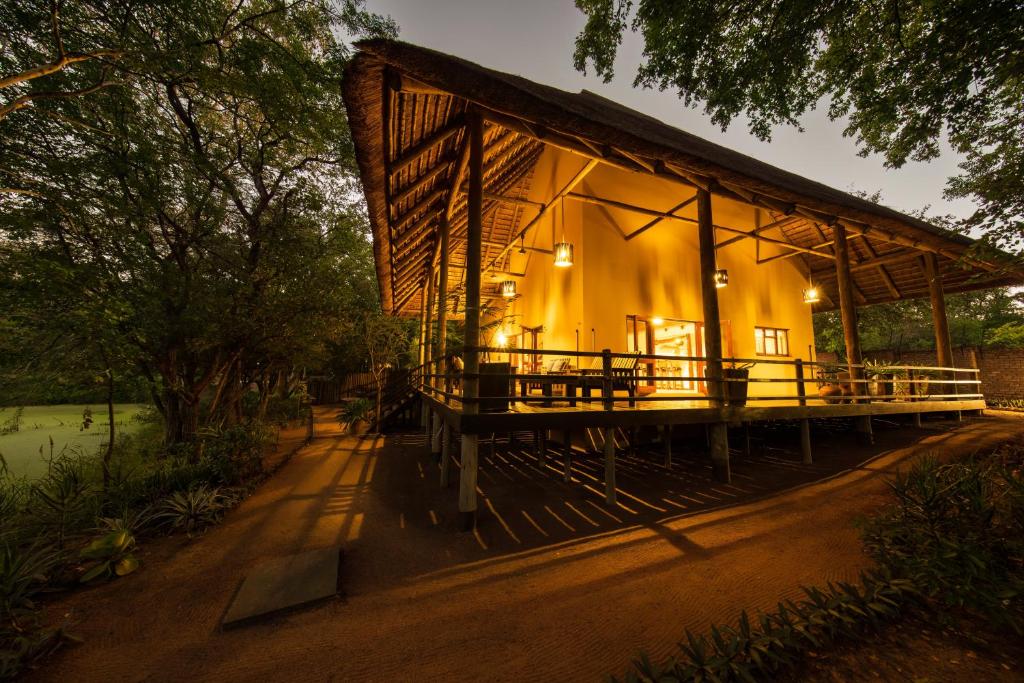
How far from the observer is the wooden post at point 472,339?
4043 millimetres

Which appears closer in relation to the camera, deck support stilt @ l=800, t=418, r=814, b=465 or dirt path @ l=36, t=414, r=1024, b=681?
dirt path @ l=36, t=414, r=1024, b=681

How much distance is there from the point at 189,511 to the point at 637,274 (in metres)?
9.17

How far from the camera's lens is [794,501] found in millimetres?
4703

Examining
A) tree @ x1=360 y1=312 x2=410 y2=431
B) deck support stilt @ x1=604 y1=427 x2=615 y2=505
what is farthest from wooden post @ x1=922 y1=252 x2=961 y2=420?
tree @ x1=360 y1=312 x2=410 y2=431

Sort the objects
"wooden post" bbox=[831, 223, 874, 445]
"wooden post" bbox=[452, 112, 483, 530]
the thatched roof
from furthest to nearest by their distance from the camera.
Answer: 1. "wooden post" bbox=[831, 223, 874, 445]
2. "wooden post" bbox=[452, 112, 483, 530]
3. the thatched roof

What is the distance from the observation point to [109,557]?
10.9 ft

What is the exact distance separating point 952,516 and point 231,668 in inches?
216

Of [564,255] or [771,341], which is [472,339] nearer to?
[564,255]

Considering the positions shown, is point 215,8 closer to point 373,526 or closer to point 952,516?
point 373,526

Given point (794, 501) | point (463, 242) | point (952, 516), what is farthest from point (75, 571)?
point (463, 242)

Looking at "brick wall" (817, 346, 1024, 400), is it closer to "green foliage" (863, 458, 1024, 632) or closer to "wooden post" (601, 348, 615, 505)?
"green foliage" (863, 458, 1024, 632)

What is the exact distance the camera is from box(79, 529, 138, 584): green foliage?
3.19 metres

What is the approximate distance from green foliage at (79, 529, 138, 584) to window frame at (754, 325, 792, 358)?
1284 cm

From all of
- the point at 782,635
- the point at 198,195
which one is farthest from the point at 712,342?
the point at 198,195
